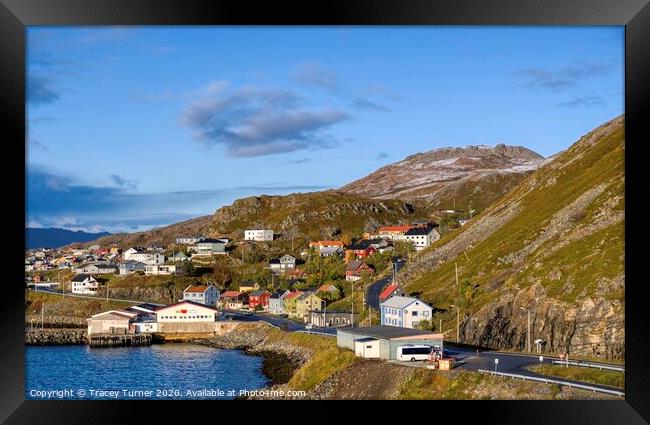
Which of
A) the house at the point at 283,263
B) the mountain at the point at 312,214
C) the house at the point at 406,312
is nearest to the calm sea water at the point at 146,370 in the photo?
the house at the point at 406,312

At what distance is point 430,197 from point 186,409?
7991cm

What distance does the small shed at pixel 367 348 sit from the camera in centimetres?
1705

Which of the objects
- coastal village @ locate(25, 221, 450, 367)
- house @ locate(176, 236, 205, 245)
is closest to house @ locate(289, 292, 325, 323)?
coastal village @ locate(25, 221, 450, 367)

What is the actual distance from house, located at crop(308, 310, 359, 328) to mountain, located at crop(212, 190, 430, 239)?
32.6 m

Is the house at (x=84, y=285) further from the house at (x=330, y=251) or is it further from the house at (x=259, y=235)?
the house at (x=259, y=235)

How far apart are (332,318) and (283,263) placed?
1925cm

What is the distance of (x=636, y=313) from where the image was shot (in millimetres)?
9789

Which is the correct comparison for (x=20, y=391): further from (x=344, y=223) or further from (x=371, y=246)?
(x=344, y=223)

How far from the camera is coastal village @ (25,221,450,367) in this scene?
19266 mm

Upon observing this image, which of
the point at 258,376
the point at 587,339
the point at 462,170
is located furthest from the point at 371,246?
the point at 462,170

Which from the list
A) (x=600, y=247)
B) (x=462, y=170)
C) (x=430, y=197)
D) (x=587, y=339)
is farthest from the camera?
(x=462, y=170)

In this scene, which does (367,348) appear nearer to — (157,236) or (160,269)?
(160,269)

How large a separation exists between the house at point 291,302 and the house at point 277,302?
47 cm

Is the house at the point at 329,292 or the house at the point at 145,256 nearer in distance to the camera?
the house at the point at 329,292
